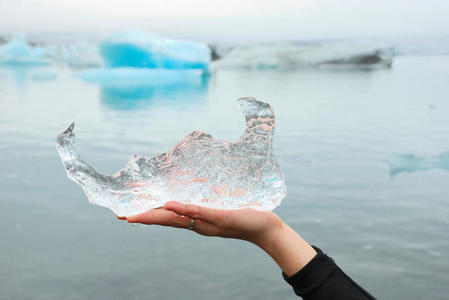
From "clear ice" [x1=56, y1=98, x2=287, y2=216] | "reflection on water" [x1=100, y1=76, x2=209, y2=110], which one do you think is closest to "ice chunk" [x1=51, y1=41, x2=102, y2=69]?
"reflection on water" [x1=100, y1=76, x2=209, y2=110]

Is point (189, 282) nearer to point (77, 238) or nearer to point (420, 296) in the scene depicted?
point (77, 238)

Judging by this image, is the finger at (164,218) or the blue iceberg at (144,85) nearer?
the finger at (164,218)

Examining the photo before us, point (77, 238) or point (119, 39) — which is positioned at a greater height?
point (119, 39)

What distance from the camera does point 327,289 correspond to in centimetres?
89

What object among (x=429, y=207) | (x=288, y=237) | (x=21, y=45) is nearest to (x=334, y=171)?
(x=429, y=207)

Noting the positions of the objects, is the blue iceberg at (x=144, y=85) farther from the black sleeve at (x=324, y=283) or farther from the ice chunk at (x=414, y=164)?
the black sleeve at (x=324, y=283)

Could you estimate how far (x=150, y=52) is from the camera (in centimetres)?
1398

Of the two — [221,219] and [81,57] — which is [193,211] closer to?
[221,219]

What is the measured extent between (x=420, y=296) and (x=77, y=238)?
179 cm

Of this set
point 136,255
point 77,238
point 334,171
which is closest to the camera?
point 136,255

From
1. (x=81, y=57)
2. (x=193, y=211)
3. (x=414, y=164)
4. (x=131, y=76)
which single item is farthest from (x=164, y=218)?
(x=81, y=57)

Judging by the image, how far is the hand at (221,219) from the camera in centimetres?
100

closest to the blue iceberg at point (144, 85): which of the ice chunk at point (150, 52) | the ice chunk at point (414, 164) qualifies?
the ice chunk at point (150, 52)

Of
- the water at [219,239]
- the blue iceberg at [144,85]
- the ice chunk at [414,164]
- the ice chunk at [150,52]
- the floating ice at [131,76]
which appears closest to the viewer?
the water at [219,239]
